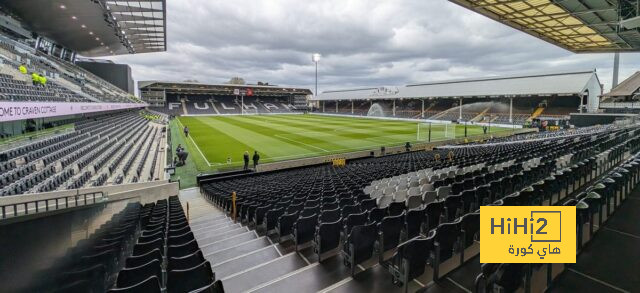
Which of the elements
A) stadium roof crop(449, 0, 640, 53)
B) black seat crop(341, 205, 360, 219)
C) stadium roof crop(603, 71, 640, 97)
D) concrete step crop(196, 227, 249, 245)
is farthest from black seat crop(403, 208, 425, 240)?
stadium roof crop(603, 71, 640, 97)

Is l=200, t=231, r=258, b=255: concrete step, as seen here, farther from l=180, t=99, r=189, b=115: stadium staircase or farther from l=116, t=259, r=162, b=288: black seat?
l=180, t=99, r=189, b=115: stadium staircase

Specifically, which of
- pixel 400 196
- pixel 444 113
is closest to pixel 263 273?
pixel 400 196

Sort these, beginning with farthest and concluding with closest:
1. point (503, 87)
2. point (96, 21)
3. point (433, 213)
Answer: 1. point (503, 87)
2. point (96, 21)
3. point (433, 213)

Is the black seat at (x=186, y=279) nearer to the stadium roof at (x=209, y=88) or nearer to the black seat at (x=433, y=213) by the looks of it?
the black seat at (x=433, y=213)

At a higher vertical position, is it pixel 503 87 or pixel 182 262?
pixel 503 87

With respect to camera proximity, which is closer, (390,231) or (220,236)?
(390,231)

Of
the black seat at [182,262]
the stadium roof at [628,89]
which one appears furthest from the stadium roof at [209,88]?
the black seat at [182,262]

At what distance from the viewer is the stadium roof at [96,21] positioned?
2581cm

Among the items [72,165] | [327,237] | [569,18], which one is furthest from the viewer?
[569,18]

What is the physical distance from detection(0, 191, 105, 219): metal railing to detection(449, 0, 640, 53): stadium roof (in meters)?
16.4

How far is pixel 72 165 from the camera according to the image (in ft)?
42.7

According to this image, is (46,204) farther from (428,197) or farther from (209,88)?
(209,88)

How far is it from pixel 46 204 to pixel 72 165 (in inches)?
242

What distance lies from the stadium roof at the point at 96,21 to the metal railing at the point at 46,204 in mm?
19393
